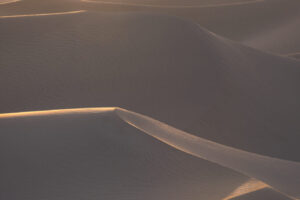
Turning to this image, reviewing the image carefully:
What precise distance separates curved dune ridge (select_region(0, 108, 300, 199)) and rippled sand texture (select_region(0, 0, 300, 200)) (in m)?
0.01

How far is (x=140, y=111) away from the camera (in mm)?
3945

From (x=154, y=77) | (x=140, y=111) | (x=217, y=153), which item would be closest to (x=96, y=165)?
(x=217, y=153)

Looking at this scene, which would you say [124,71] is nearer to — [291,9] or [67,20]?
[67,20]

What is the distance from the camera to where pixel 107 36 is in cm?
458

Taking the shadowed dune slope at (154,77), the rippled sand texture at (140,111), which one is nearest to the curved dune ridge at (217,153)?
the rippled sand texture at (140,111)

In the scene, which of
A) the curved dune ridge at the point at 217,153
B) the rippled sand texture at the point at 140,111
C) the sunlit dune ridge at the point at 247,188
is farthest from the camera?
the curved dune ridge at the point at 217,153

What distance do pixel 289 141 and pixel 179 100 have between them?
1045 millimetres

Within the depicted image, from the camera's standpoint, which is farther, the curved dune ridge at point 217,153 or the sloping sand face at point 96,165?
the curved dune ridge at point 217,153

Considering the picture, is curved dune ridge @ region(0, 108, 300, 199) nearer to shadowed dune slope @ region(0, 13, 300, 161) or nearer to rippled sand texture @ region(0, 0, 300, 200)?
rippled sand texture @ region(0, 0, 300, 200)

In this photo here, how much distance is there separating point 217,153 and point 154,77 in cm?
167

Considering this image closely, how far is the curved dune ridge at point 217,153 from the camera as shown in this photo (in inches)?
93.0

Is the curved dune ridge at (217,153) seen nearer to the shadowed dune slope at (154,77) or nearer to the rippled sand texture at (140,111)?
the rippled sand texture at (140,111)

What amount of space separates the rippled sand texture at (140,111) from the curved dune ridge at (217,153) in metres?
0.01

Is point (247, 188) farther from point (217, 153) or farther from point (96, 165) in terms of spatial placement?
point (96, 165)
